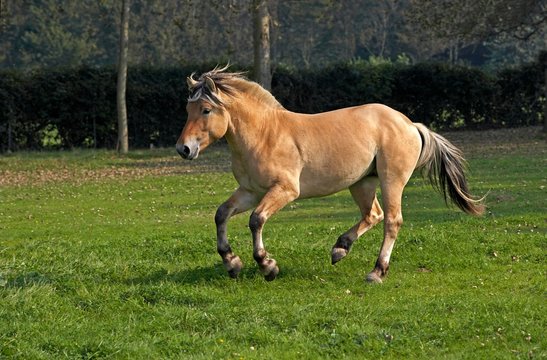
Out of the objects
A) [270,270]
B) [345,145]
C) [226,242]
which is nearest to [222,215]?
[226,242]

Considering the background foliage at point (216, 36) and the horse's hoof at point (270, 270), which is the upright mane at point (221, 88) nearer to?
the horse's hoof at point (270, 270)

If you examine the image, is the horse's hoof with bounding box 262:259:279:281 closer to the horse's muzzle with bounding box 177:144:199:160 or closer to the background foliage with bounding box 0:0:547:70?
the horse's muzzle with bounding box 177:144:199:160

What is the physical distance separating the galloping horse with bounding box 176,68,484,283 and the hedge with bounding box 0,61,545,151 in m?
24.9

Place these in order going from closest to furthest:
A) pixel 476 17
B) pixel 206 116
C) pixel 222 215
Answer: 1. pixel 222 215
2. pixel 206 116
3. pixel 476 17

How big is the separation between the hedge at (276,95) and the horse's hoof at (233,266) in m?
25.4

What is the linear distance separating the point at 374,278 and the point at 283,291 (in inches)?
42.9

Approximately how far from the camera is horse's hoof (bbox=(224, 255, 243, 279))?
11250 mm

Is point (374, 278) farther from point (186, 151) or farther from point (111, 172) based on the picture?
point (111, 172)

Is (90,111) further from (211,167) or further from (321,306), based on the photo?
(321,306)

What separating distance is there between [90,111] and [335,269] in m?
25.9

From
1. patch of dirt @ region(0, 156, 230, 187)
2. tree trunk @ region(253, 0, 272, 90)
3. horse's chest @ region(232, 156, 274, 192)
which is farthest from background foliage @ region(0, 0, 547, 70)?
horse's chest @ region(232, 156, 274, 192)

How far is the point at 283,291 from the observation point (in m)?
10.9

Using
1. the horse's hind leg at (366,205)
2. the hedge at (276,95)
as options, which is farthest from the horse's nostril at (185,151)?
the hedge at (276,95)

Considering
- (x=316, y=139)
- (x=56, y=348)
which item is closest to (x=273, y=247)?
(x=316, y=139)
